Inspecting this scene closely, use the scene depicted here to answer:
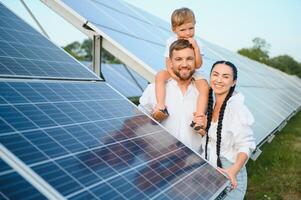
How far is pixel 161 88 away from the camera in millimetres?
4766

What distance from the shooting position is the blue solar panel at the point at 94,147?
2607 millimetres

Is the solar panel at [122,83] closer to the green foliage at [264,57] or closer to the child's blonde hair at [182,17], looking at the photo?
the child's blonde hair at [182,17]

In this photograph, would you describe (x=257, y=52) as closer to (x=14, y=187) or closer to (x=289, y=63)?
(x=289, y=63)

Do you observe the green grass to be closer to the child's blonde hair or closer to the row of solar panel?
the child's blonde hair

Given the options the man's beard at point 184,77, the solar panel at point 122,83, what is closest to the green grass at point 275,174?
the man's beard at point 184,77

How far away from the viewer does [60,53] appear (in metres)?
5.31

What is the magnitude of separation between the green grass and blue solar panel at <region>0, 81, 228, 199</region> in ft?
16.8

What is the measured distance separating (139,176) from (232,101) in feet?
6.06

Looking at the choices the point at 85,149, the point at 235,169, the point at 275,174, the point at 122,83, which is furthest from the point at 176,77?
the point at 122,83

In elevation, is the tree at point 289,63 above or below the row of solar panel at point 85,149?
above

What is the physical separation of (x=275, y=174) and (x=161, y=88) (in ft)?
21.9

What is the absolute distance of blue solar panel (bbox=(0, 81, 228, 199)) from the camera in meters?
2.61

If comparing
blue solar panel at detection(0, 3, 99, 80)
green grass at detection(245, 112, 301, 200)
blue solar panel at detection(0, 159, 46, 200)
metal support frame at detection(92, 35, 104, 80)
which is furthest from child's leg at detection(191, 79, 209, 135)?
green grass at detection(245, 112, 301, 200)

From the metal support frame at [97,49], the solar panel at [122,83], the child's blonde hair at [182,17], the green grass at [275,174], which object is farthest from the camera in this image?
the solar panel at [122,83]
